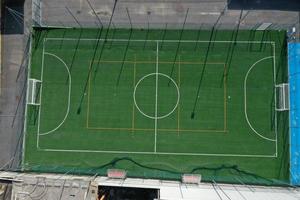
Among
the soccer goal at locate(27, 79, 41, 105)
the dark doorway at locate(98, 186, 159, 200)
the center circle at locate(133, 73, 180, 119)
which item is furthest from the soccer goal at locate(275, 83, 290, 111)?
the soccer goal at locate(27, 79, 41, 105)

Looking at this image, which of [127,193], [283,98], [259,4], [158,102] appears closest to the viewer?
[127,193]

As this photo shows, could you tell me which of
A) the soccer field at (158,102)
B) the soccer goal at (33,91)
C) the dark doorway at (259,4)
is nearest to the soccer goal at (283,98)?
the soccer field at (158,102)

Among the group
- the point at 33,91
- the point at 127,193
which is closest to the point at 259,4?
the point at 127,193

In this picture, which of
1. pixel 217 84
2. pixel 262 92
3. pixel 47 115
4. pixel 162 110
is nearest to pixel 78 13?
pixel 47 115

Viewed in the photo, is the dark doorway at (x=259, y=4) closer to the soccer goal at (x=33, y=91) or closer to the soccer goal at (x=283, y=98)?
the soccer goal at (x=283, y=98)

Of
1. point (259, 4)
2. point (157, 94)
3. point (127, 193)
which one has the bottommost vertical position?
point (127, 193)

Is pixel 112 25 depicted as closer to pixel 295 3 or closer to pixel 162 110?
pixel 162 110

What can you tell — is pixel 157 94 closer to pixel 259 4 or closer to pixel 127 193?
pixel 127 193
